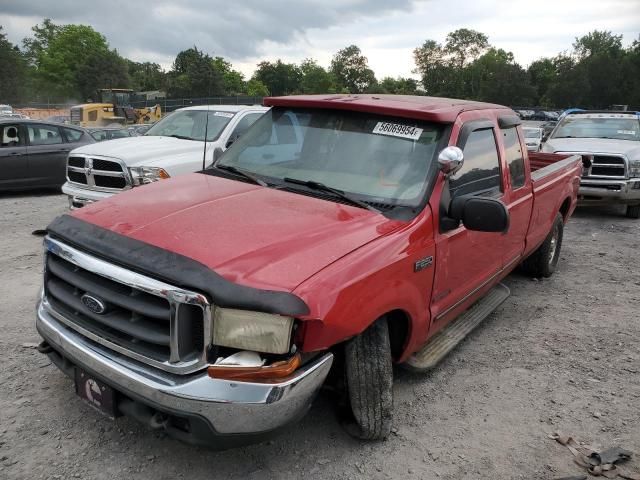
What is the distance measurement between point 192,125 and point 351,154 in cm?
564

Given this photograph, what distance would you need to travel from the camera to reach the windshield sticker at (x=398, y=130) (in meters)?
3.40

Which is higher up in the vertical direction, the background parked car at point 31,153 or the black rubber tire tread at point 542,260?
the background parked car at point 31,153

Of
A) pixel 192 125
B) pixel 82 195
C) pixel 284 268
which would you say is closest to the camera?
pixel 284 268

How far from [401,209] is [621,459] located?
1866mm

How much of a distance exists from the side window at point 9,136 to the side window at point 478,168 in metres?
9.29

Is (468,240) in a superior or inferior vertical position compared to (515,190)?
inferior

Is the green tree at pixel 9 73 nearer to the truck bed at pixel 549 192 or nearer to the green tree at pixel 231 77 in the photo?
the green tree at pixel 231 77

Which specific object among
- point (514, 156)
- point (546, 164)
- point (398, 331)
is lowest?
point (398, 331)

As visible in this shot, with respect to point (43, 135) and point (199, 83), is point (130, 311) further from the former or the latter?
point (199, 83)

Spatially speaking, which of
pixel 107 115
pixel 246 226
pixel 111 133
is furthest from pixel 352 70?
pixel 246 226

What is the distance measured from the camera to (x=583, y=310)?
17.1ft

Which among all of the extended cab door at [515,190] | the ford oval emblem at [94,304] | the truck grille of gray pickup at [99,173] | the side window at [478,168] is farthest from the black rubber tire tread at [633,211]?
the ford oval emblem at [94,304]

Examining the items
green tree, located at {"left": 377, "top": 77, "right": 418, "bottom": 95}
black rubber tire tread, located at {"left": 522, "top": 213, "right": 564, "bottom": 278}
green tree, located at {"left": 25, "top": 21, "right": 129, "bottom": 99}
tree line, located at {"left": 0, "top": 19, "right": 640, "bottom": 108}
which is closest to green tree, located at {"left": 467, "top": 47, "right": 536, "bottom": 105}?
tree line, located at {"left": 0, "top": 19, "right": 640, "bottom": 108}

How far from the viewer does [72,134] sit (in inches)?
436
